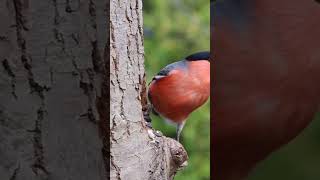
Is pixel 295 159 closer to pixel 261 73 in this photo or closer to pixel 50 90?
pixel 261 73

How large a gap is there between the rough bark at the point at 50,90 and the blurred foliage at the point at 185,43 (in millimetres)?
211

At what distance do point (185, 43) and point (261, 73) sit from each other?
23 cm

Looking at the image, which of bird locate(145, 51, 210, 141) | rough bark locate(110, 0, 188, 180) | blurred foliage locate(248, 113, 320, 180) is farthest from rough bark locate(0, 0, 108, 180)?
blurred foliage locate(248, 113, 320, 180)

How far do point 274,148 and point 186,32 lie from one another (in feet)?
1.22

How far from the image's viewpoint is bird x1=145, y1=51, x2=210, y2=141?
0.92 metres

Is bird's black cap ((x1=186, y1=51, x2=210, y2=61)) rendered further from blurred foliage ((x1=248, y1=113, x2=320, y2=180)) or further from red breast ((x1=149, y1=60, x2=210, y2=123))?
blurred foliage ((x1=248, y1=113, x2=320, y2=180))

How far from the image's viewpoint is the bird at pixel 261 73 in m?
0.91

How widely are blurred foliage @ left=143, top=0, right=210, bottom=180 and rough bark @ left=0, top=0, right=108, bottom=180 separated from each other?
0.69 feet

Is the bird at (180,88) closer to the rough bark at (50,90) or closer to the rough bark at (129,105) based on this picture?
the rough bark at (129,105)

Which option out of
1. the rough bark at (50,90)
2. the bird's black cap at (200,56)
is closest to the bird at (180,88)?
the bird's black cap at (200,56)

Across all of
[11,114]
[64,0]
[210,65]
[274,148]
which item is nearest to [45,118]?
[11,114]

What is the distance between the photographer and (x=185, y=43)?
1.10 m

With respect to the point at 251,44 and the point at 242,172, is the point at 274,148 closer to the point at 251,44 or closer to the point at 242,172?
the point at 242,172

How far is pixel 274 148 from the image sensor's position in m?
0.98
